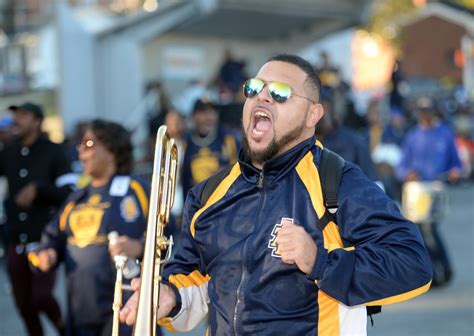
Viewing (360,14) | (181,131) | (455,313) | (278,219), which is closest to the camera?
(278,219)

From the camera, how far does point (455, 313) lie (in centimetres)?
950

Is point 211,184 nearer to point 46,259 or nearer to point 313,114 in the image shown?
point 313,114

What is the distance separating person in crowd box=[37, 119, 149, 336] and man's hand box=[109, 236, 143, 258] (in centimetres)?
26

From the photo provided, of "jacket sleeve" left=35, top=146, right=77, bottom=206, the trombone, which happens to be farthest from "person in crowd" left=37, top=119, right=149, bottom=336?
the trombone

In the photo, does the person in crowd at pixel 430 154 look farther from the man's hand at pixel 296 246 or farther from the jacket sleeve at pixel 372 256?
the man's hand at pixel 296 246

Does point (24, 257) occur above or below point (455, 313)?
above

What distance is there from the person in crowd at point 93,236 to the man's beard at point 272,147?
246 centimetres

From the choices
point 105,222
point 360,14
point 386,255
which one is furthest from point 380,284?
point 360,14

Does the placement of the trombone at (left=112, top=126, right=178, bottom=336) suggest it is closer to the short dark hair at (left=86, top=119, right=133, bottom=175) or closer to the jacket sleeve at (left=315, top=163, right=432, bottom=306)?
the jacket sleeve at (left=315, top=163, right=432, bottom=306)

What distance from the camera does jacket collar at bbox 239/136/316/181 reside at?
12.2 ft

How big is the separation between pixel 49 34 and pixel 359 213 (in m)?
15.0

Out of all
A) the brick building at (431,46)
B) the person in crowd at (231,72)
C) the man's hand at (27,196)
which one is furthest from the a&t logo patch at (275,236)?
the brick building at (431,46)

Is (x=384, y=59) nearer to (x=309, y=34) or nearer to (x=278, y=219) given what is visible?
(x=309, y=34)

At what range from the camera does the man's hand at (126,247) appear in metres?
5.61
